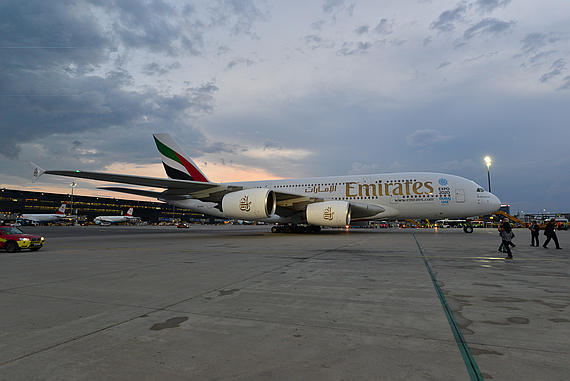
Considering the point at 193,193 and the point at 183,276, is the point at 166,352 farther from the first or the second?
the point at 193,193

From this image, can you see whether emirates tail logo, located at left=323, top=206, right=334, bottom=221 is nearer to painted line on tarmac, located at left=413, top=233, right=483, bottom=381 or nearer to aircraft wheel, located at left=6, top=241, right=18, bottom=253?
painted line on tarmac, located at left=413, top=233, right=483, bottom=381

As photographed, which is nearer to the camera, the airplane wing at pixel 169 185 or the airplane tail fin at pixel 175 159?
the airplane wing at pixel 169 185

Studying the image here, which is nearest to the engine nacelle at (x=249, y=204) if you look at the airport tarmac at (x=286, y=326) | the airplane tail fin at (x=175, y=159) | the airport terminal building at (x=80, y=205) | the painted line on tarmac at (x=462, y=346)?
the airplane tail fin at (x=175, y=159)

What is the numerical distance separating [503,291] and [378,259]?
413 centimetres

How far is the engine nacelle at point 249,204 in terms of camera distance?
59.8 feet

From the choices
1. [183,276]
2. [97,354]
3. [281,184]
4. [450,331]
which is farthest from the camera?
[281,184]

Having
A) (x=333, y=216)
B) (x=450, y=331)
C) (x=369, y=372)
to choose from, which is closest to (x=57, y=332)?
(x=369, y=372)

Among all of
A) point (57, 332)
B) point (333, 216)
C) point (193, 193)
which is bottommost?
point (57, 332)

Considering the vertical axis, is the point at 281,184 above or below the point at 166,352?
above

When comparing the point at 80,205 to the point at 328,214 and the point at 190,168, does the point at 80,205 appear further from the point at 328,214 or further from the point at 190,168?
the point at 328,214

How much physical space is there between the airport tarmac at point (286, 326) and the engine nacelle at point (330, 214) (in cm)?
1262

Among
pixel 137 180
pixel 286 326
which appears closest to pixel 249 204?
pixel 137 180

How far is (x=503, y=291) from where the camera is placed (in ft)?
16.4

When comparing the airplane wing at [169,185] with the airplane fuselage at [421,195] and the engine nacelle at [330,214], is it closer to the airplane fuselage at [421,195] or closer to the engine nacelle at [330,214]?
the airplane fuselage at [421,195]
